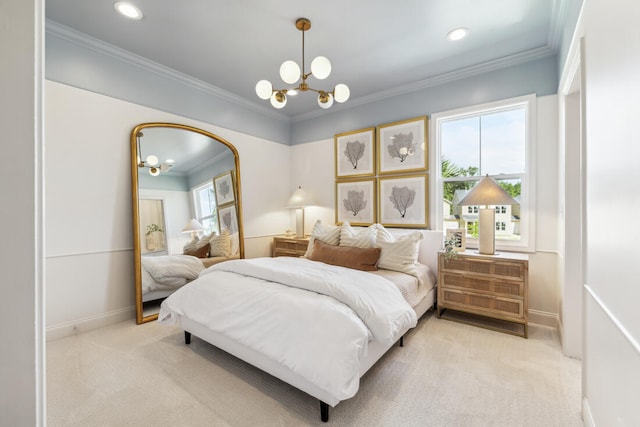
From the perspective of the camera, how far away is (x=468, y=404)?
172 centimetres

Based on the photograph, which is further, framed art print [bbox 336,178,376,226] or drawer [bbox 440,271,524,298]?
framed art print [bbox 336,178,376,226]

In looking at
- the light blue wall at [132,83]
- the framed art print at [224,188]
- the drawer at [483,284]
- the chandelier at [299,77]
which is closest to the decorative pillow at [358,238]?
the drawer at [483,284]

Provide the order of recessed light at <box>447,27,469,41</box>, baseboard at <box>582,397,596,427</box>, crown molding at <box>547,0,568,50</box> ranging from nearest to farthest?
baseboard at <box>582,397,596,427</box>, crown molding at <box>547,0,568,50</box>, recessed light at <box>447,27,469,41</box>

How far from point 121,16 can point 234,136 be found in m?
1.83

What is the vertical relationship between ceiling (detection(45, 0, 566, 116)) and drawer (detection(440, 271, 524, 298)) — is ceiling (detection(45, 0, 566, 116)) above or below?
above

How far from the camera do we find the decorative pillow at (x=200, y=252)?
345 cm

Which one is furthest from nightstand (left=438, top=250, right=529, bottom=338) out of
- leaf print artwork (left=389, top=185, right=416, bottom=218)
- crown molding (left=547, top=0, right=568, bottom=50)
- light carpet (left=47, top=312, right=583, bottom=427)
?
crown molding (left=547, top=0, right=568, bottom=50)

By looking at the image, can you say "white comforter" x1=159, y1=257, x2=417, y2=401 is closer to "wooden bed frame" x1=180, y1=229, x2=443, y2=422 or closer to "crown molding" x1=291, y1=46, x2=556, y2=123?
"wooden bed frame" x1=180, y1=229, x2=443, y2=422

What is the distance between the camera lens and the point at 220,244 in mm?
3771

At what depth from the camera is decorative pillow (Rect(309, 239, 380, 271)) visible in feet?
9.47

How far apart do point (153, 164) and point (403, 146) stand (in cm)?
311

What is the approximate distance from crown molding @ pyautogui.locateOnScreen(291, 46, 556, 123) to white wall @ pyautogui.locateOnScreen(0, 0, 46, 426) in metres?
3.70

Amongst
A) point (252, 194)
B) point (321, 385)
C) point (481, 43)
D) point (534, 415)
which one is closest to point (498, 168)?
point (481, 43)

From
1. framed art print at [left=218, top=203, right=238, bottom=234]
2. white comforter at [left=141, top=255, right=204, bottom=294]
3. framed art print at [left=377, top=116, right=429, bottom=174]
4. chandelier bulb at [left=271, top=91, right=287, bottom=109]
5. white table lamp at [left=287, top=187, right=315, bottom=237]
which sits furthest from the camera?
white table lamp at [left=287, top=187, right=315, bottom=237]
